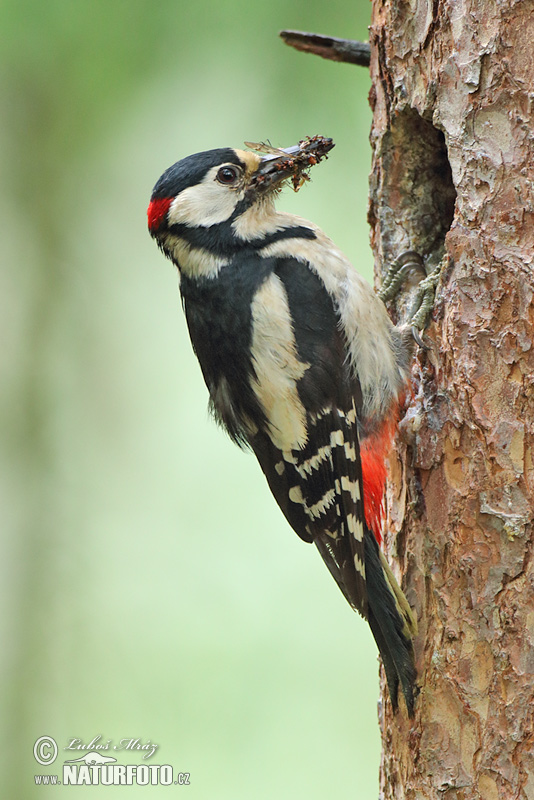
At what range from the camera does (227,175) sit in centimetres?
234

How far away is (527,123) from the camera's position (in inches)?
70.9

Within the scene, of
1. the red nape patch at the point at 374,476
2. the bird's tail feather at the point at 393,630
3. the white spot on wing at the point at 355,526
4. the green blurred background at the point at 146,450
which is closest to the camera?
the bird's tail feather at the point at 393,630

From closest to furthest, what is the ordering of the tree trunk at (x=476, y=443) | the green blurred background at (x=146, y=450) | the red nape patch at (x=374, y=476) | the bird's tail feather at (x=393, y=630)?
the tree trunk at (x=476, y=443)
the bird's tail feather at (x=393, y=630)
the red nape patch at (x=374, y=476)
the green blurred background at (x=146, y=450)

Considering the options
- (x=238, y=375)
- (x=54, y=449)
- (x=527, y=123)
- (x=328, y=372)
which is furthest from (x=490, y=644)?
(x=54, y=449)

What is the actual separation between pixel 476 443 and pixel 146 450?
2515 millimetres

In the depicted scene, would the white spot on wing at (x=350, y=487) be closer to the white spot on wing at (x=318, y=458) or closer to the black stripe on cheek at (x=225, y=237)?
the white spot on wing at (x=318, y=458)

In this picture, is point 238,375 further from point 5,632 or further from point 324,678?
point 5,632

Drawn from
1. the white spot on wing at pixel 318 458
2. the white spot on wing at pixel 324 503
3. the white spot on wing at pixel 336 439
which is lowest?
the white spot on wing at pixel 324 503

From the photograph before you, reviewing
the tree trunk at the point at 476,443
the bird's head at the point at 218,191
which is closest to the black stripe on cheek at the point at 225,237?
the bird's head at the point at 218,191

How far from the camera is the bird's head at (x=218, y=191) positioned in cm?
230

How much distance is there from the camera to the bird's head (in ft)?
7.54

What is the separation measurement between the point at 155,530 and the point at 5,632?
93cm

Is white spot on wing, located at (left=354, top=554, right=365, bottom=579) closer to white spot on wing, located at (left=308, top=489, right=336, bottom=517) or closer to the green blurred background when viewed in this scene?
white spot on wing, located at (left=308, top=489, right=336, bottom=517)

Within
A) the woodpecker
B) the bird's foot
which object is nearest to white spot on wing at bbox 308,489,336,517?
the woodpecker
